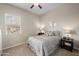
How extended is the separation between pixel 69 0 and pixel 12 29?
1203 mm

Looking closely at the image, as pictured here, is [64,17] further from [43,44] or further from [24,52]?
[24,52]

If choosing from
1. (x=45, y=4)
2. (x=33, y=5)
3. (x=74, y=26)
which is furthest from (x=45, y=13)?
(x=74, y=26)

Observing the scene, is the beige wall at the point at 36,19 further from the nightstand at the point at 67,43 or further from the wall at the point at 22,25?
the nightstand at the point at 67,43

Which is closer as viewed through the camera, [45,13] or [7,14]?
[7,14]

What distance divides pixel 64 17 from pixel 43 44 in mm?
666

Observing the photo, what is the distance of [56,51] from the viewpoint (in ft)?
5.32

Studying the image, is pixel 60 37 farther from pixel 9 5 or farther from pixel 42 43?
pixel 9 5

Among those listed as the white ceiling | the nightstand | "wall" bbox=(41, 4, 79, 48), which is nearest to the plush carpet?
the nightstand

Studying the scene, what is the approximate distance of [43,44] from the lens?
61.7 inches

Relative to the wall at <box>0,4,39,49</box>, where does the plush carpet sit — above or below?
below

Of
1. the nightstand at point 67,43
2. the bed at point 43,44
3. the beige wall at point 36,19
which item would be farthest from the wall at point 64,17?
the bed at point 43,44

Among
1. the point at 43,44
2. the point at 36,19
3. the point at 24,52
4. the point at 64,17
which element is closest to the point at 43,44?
the point at 43,44

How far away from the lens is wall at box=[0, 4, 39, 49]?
1.53 metres

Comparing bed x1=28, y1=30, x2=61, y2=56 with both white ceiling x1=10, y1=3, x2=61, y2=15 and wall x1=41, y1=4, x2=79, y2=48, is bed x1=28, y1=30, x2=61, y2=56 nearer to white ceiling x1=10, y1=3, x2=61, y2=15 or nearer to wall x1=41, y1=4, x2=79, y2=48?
wall x1=41, y1=4, x2=79, y2=48
